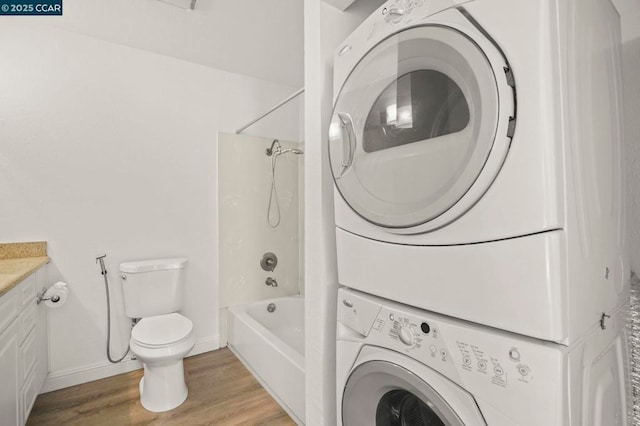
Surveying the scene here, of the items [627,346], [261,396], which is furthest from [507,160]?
[261,396]

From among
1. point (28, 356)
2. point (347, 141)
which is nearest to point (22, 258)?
point (28, 356)

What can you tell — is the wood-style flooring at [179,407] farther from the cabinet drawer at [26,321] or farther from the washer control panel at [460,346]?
the washer control panel at [460,346]

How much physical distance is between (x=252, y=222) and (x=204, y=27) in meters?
1.54

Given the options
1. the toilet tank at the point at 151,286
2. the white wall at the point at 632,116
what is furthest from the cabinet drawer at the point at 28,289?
the white wall at the point at 632,116

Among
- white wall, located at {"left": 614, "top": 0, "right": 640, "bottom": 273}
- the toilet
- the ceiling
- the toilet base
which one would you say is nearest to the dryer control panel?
white wall, located at {"left": 614, "top": 0, "right": 640, "bottom": 273}

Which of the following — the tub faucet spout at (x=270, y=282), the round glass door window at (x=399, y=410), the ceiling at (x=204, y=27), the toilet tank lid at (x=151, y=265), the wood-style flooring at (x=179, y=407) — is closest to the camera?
the round glass door window at (x=399, y=410)

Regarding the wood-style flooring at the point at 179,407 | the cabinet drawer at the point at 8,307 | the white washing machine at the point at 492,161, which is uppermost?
the white washing machine at the point at 492,161

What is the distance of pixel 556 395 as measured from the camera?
0.63m

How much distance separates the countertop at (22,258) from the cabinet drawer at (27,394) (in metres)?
0.56

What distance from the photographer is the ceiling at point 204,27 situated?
1.86m

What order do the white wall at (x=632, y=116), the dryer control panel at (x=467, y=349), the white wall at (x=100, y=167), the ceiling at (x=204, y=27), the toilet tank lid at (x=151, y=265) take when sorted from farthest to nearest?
the toilet tank lid at (x=151, y=265), the white wall at (x=100, y=167), the ceiling at (x=204, y=27), the white wall at (x=632, y=116), the dryer control panel at (x=467, y=349)

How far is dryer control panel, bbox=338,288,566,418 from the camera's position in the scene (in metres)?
0.66

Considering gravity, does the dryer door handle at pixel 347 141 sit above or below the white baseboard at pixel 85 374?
above

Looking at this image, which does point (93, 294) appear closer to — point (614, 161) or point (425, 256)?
point (425, 256)
